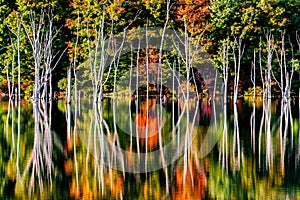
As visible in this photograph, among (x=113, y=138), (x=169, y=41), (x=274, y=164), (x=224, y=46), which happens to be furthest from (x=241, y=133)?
(x=169, y=41)

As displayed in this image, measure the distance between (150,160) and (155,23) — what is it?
88.5ft

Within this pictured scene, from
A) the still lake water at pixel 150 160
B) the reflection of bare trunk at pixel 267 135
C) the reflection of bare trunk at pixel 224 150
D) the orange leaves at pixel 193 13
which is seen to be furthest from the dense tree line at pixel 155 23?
the reflection of bare trunk at pixel 224 150

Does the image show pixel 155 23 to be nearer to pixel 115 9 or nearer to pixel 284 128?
pixel 115 9

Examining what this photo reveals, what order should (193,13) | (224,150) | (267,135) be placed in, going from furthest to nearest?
(193,13)
(267,135)
(224,150)

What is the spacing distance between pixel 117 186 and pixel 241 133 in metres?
8.59

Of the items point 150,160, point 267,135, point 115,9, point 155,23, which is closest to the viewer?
point 150,160

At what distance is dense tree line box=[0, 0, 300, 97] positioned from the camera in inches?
1480

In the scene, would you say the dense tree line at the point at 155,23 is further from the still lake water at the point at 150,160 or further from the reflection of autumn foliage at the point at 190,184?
the reflection of autumn foliage at the point at 190,184

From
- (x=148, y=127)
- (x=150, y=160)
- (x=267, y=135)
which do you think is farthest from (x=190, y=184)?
(x=148, y=127)

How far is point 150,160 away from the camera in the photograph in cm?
1319

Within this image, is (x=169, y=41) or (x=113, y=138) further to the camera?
(x=169, y=41)

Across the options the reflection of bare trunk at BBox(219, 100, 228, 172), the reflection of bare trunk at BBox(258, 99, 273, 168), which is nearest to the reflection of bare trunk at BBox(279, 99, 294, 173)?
the reflection of bare trunk at BBox(258, 99, 273, 168)

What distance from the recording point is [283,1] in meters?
40.1

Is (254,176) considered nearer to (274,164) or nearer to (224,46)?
(274,164)
